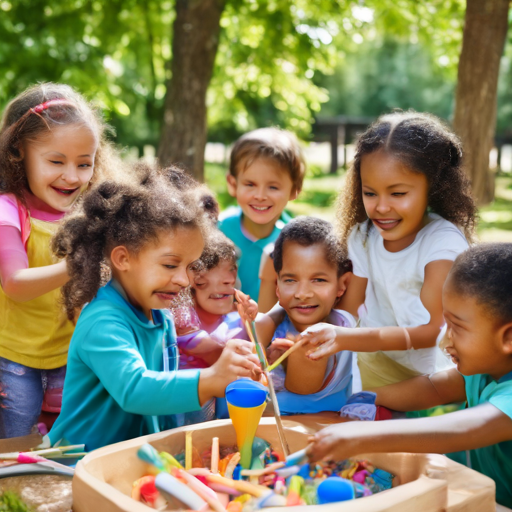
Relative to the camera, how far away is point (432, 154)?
200 cm

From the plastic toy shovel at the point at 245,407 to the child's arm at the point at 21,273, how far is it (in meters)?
0.74

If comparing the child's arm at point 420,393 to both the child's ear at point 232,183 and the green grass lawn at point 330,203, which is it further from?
the green grass lawn at point 330,203

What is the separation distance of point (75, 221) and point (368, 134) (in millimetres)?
1012

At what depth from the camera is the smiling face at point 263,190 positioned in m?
2.71

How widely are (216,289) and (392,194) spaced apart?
69 cm

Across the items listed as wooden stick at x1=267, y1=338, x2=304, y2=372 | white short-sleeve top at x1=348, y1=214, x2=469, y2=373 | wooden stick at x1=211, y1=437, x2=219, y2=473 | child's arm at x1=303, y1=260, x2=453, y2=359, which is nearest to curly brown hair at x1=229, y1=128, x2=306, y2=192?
white short-sleeve top at x1=348, y1=214, x2=469, y2=373

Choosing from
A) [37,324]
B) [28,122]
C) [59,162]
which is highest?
[28,122]

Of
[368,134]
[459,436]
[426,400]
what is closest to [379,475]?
[459,436]

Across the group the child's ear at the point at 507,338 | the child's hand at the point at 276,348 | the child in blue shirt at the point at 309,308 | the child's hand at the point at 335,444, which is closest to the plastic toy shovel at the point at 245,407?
the child's hand at the point at 335,444

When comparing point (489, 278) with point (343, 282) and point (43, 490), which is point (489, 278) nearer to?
point (343, 282)

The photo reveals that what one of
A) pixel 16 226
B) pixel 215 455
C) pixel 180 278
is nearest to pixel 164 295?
pixel 180 278

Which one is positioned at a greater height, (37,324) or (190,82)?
(190,82)

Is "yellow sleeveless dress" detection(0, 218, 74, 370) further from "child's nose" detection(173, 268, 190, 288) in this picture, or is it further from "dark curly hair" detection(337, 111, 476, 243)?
"dark curly hair" detection(337, 111, 476, 243)

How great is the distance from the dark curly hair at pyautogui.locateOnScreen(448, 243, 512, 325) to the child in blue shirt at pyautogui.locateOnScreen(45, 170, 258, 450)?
63 cm
